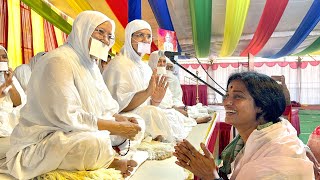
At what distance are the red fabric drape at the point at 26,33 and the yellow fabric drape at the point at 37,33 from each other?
0.11 m

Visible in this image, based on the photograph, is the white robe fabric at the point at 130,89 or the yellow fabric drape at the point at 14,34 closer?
the white robe fabric at the point at 130,89

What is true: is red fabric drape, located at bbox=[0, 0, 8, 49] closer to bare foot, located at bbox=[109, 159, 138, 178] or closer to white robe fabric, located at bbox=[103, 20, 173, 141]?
white robe fabric, located at bbox=[103, 20, 173, 141]

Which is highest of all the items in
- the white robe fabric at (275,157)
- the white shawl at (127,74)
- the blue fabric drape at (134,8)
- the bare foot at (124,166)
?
the blue fabric drape at (134,8)

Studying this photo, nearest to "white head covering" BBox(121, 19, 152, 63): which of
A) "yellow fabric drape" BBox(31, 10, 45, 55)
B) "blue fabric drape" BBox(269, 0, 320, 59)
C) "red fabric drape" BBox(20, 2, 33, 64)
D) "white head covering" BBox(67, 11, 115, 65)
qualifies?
"white head covering" BBox(67, 11, 115, 65)

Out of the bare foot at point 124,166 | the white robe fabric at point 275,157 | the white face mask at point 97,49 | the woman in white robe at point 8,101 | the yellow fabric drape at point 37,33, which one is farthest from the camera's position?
the yellow fabric drape at point 37,33

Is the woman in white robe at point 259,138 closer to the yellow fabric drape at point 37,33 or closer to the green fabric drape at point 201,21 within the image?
the green fabric drape at point 201,21

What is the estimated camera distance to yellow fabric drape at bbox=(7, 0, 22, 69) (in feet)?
14.3

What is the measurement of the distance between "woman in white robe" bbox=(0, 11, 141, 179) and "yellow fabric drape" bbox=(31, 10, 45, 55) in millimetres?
3423

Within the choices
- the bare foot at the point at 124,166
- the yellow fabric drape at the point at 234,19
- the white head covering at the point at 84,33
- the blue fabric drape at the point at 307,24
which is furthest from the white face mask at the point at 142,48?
the blue fabric drape at the point at 307,24

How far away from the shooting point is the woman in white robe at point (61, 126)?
1692 millimetres

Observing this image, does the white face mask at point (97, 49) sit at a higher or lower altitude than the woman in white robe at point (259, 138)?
higher

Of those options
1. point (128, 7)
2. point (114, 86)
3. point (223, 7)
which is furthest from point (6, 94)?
point (223, 7)

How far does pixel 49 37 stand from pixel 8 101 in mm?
2595

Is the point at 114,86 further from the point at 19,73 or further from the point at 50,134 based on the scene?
the point at 19,73
